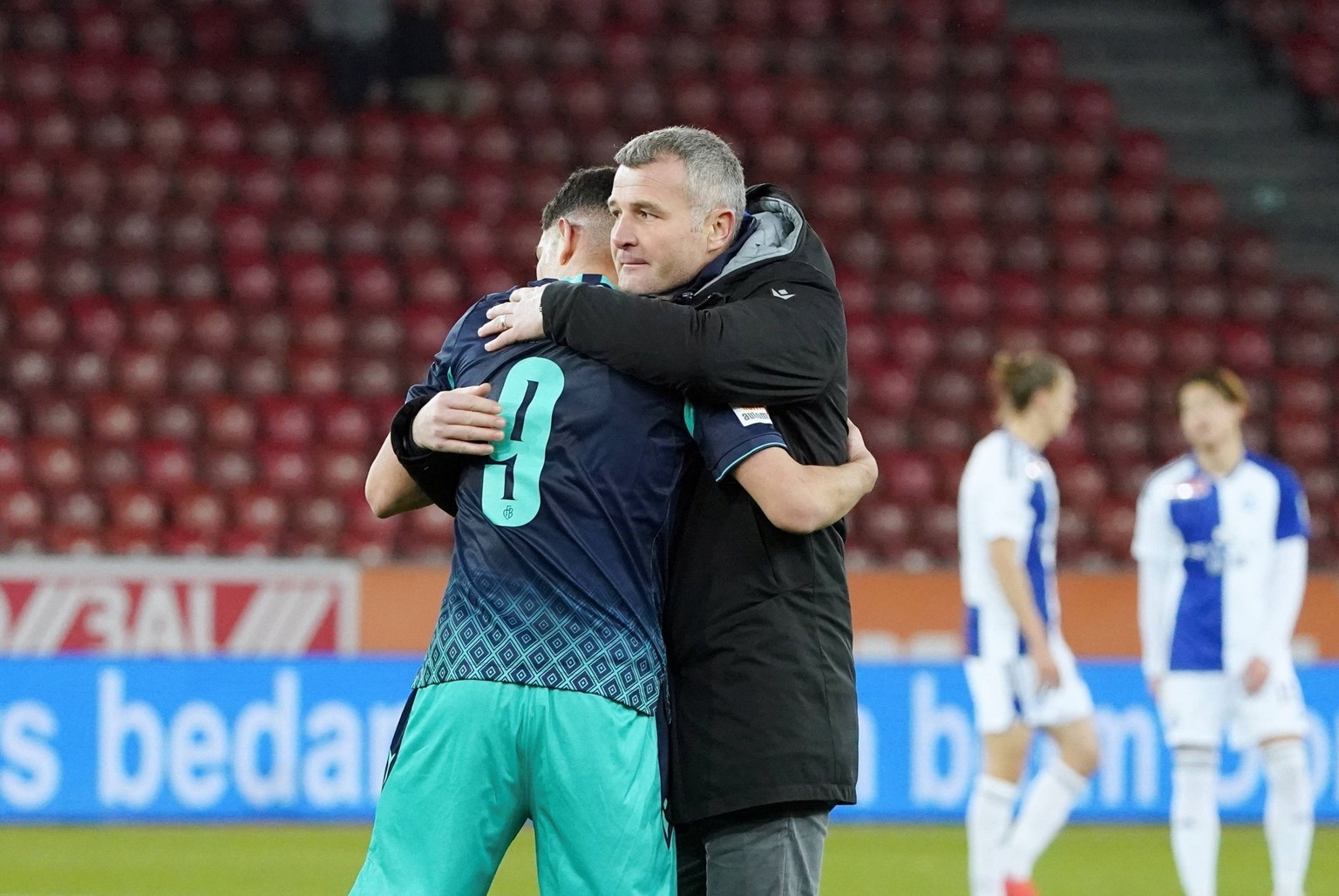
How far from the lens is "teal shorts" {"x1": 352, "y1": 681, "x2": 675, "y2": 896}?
2.99m

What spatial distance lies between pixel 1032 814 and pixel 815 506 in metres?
3.74

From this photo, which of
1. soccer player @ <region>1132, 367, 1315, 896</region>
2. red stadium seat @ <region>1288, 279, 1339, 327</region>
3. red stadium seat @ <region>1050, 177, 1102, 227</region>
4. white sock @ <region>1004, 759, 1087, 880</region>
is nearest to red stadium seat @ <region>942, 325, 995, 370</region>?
red stadium seat @ <region>1050, 177, 1102, 227</region>

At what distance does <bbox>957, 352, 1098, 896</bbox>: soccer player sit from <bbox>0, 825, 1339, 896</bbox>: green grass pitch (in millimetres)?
681

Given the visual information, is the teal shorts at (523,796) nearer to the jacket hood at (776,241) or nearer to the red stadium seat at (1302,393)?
the jacket hood at (776,241)

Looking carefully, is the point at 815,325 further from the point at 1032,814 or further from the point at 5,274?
the point at 5,274

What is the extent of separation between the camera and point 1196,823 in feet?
20.7

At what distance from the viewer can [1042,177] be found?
14.7 metres

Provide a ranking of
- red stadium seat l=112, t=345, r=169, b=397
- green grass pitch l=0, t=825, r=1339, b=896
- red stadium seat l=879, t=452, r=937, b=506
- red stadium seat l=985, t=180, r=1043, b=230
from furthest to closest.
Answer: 1. red stadium seat l=985, t=180, r=1043, b=230
2. red stadium seat l=879, t=452, r=937, b=506
3. red stadium seat l=112, t=345, r=169, b=397
4. green grass pitch l=0, t=825, r=1339, b=896

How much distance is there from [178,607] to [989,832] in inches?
188

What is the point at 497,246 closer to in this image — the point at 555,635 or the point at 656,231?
the point at 656,231

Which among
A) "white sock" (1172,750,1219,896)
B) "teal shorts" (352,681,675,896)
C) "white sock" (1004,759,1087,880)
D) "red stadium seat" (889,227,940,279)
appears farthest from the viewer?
"red stadium seat" (889,227,940,279)

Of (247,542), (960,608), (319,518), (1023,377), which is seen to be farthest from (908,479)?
(1023,377)

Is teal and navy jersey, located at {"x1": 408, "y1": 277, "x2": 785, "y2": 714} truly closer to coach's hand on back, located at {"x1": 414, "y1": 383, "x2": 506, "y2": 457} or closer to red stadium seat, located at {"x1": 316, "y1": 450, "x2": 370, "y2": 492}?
coach's hand on back, located at {"x1": 414, "y1": 383, "x2": 506, "y2": 457}

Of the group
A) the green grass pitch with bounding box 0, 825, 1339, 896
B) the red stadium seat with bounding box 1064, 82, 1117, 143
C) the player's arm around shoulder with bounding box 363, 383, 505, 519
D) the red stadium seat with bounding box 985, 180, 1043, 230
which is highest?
the red stadium seat with bounding box 1064, 82, 1117, 143
